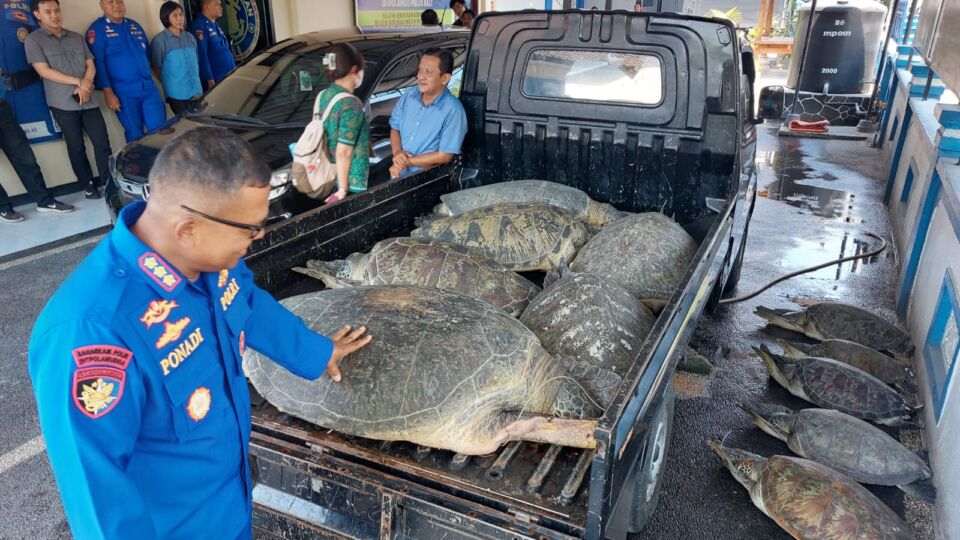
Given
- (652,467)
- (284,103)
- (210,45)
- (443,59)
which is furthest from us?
(210,45)

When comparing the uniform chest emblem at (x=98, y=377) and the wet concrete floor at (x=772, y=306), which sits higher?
the uniform chest emblem at (x=98, y=377)

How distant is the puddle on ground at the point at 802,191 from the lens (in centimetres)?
672

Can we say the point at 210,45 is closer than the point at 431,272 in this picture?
No

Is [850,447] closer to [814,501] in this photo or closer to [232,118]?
[814,501]

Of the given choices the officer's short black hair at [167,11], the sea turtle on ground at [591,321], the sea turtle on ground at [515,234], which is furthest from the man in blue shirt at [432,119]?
the officer's short black hair at [167,11]

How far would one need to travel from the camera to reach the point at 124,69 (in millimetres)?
6500

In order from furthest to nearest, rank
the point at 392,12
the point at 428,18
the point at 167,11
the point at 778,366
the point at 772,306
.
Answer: the point at 392,12
the point at 428,18
the point at 167,11
the point at 772,306
the point at 778,366

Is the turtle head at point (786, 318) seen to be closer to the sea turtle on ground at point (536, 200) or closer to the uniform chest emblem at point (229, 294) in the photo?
the sea turtle on ground at point (536, 200)

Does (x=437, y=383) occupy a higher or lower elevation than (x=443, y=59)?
lower

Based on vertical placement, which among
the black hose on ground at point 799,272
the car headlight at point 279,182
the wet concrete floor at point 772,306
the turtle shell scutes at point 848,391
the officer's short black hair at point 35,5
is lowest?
the wet concrete floor at point 772,306

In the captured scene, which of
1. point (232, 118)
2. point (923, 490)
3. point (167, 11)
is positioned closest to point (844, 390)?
point (923, 490)

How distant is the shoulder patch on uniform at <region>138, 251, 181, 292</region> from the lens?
1.22m

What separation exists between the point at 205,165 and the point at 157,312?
1.01 feet

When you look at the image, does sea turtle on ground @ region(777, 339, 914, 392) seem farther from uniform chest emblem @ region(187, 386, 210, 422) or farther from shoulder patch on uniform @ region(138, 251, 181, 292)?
shoulder patch on uniform @ region(138, 251, 181, 292)
